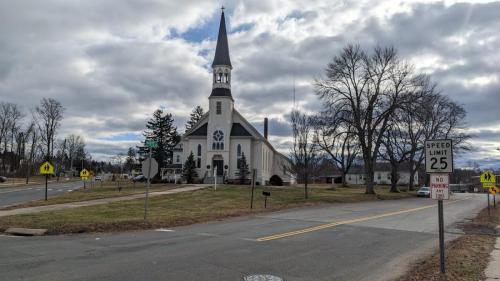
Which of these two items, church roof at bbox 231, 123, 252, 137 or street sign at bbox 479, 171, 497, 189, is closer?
street sign at bbox 479, 171, 497, 189

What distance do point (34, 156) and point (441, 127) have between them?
86565mm

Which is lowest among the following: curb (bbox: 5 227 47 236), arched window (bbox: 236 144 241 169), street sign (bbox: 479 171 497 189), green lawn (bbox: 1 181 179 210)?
green lawn (bbox: 1 181 179 210)

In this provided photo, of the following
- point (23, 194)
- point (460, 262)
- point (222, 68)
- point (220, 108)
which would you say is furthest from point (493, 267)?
point (222, 68)

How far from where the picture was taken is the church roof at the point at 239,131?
185ft

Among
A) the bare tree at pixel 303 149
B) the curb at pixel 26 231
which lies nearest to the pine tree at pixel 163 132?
the bare tree at pixel 303 149

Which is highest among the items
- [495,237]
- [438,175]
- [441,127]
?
[441,127]

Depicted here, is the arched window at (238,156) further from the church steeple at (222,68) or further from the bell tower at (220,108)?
the church steeple at (222,68)

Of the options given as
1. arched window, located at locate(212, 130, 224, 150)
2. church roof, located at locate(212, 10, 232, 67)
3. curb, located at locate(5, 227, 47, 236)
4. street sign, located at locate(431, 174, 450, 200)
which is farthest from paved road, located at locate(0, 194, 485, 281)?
church roof, located at locate(212, 10, 232, 67)

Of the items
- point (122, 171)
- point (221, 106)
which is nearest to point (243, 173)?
point (221, 106)

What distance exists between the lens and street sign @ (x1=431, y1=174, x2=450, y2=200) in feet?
26.1

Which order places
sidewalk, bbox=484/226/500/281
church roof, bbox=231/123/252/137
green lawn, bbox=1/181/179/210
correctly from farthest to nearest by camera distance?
church roof, bbox=231/123/252/137, green lawn, bbox=1/181/179/210, sidewalk, bbox=484/226/500/281

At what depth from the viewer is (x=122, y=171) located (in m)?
149

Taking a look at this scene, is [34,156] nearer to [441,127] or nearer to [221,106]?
[221,106]

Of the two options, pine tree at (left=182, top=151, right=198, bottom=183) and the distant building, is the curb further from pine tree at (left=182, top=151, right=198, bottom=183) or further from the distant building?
the distant building
